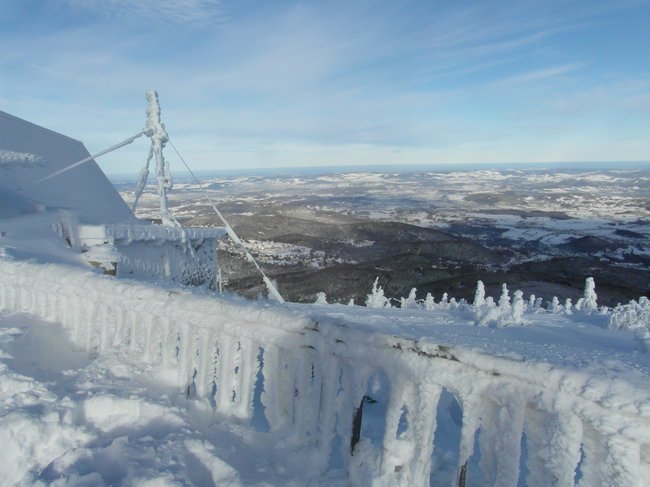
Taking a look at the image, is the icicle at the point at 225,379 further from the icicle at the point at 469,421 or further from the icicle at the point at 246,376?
the icicle at the point at 469,421

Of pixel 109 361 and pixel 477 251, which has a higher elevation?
pixel 109 361

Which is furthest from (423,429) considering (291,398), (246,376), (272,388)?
(246,376)

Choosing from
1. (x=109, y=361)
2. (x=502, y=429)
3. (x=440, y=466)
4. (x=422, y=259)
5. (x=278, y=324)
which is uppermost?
(x=278, y=324)

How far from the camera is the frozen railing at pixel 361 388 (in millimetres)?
2158

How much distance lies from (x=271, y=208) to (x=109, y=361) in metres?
56.1

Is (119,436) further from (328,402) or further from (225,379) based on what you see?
(328,402)

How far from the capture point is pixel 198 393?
3.73m

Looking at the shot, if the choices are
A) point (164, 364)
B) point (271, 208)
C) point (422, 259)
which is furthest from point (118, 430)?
point (271, 208)

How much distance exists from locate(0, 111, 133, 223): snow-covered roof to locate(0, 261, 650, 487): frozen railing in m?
8.25

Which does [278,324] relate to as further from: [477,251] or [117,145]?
[477,251]

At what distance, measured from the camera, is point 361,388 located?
2979mm

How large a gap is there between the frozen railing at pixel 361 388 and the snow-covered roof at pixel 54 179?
8.25m

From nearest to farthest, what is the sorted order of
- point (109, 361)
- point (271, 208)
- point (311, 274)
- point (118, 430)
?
point (118, 430) < point (109, 361) < point (311, 274) < point (271, 208)

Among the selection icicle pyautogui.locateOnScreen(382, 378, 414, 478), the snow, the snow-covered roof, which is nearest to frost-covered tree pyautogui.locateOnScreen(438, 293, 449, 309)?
the snow
